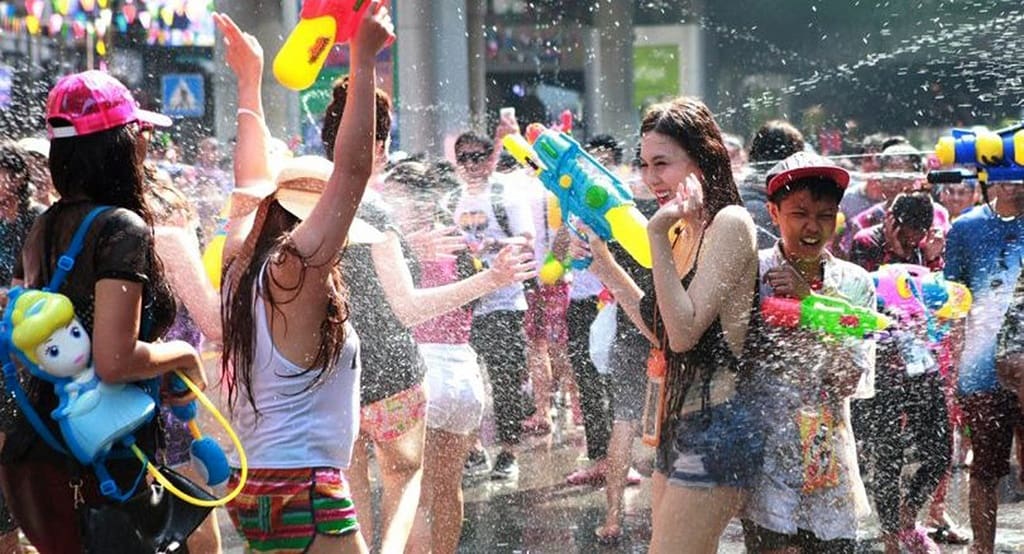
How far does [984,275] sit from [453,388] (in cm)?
197

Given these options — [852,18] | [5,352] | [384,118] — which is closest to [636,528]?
[384,118]

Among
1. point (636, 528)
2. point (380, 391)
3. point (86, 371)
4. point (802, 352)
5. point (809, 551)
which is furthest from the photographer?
point (636, 528)

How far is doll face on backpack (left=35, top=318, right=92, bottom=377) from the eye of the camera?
2.89 m

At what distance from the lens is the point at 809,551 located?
3.58 metres

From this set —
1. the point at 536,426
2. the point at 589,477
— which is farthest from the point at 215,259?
the point at 536,426

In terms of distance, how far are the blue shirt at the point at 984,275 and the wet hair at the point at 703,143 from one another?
75.4 inches

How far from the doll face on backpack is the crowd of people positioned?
0.03 meters

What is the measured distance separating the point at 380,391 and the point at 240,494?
115 centimetres

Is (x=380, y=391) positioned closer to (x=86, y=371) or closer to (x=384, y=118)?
(x=384, y=118)

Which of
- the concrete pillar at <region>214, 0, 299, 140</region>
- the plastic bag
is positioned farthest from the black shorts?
the concrete pillar at <region>214, 0, 299, 140</region>

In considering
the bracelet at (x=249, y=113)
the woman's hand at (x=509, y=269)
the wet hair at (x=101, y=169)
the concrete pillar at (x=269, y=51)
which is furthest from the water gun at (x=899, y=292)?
the concrete pillar at (x=269, y=51)

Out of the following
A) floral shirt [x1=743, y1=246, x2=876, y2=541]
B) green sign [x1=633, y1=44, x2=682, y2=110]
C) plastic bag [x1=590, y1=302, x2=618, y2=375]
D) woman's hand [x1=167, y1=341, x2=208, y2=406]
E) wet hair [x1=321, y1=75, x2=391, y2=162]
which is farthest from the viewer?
green sign [x1=633, y1=44, x2=682, y2=110]

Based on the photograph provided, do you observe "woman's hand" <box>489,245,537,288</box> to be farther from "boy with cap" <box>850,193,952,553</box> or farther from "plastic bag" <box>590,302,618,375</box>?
"plastic bag" <box>590,302,618,375</box>

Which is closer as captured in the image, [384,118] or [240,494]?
[240,494]
